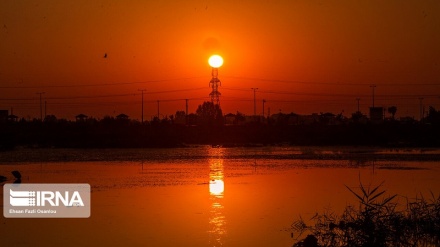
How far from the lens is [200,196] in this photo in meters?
24.7

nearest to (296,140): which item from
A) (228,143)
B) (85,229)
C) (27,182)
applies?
(228,143)

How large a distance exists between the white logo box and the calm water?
23.0 inches

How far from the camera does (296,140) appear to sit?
79.9 m

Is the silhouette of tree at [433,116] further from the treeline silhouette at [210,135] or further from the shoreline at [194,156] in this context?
the shoreline at [194,156]

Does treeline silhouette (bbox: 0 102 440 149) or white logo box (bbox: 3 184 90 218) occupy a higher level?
treeline silhouette (bbox: 0 102 440 149)

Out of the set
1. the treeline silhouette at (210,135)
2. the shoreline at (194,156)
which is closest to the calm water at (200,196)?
the shoreline at (194,156)

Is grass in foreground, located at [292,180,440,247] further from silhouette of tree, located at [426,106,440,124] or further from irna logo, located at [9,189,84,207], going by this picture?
silhouette of tree, located at [426,106,440,124]

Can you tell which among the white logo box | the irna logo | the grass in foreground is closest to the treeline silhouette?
the white logo box

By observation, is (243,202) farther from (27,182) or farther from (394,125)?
(394,125)

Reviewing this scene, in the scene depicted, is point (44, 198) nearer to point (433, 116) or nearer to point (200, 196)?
point (200, 196)

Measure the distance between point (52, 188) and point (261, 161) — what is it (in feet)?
65.6

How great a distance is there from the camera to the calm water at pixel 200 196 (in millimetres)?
17016

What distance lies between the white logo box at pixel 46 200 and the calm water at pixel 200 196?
0.58m

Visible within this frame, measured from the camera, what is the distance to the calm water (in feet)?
55.8
